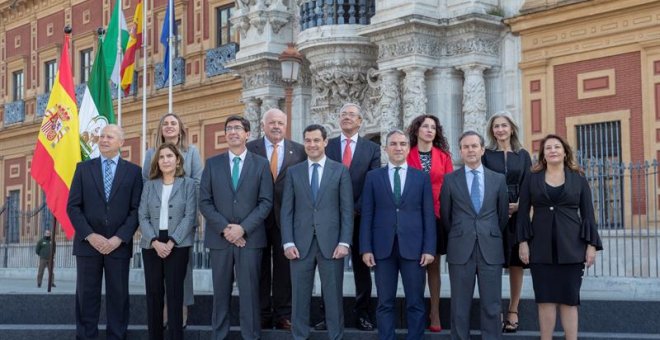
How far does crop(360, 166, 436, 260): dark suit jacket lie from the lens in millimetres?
7078

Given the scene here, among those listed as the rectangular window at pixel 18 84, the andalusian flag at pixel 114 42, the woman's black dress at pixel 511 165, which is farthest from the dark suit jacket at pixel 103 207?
the rectangular window at pixel 18 84

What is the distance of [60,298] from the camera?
28.8ft

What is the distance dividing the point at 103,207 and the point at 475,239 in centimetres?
307

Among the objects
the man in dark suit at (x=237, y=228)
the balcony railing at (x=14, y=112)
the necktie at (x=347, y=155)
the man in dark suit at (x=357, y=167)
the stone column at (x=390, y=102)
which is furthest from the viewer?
the balcony railing at (x=14, y=112)

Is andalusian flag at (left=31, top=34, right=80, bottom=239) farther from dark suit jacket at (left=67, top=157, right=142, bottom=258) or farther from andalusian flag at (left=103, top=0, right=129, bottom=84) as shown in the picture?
andalusian flag at (left=103, top=0, right=129, bottom=84)

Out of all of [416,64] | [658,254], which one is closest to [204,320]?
[658,254]

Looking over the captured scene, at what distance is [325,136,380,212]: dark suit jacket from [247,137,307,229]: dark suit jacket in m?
0.28

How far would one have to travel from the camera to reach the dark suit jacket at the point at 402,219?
7078 millimetres

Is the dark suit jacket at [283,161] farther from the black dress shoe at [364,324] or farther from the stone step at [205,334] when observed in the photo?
the black dress shoe at [364,324]

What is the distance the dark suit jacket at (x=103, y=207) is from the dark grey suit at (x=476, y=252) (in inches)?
104

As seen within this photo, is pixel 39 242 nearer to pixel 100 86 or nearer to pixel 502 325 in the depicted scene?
Answer: pixel 100 86

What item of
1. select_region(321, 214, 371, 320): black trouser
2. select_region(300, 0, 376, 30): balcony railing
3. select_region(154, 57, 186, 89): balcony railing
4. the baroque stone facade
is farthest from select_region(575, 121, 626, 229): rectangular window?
select_region(154, 57, 186, 89): balcony railing

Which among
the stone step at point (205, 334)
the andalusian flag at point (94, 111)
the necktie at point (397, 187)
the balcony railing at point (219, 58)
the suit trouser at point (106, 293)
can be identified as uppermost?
the balcony railing at point (219, 58)

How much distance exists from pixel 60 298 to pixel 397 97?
Result: 8222 mm
